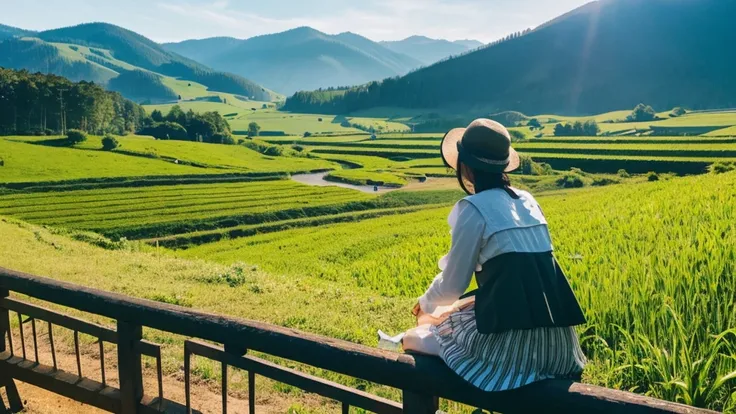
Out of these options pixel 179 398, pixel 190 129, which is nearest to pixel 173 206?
pixel 179 398

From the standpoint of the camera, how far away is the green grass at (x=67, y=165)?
1535 inches

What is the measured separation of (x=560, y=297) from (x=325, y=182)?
54044 millimetres

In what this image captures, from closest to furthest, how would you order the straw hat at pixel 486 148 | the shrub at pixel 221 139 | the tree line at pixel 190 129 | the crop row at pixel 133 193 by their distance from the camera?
the straw hat at pixel 486 148
the crop row at pixel 133 193
the tree line at pixel 190 129
the shrub at pixel 221 139

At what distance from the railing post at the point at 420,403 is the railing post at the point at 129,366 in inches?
86.4

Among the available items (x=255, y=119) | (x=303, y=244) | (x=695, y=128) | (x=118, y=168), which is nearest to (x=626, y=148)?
(x=695, y=128)

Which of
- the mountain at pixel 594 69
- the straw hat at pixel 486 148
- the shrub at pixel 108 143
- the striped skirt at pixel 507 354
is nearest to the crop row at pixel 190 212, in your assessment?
the shrub at pixel 108 143

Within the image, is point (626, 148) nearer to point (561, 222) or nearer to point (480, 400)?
point (561, 222)

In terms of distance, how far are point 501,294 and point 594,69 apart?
179m

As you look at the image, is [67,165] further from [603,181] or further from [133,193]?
[603,181]

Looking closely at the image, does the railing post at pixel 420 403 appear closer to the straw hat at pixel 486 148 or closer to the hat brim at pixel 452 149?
the straw hat at pixel 486 148

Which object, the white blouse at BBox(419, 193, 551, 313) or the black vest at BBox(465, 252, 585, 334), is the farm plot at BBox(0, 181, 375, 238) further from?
the black vest at BBox(465, 252, 585, 334)

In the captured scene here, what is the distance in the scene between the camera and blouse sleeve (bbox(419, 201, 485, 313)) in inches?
113

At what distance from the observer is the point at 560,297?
118 inches

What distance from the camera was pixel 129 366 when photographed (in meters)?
4.08
